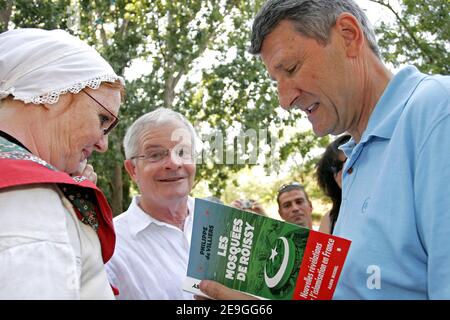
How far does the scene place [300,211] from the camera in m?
5.55

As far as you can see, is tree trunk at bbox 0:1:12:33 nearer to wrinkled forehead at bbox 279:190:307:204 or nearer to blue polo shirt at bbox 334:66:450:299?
wrinkled forehead at bbox 279:190:307:204

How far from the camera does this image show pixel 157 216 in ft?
11.3

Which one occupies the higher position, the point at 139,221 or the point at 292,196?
the point at 139,221

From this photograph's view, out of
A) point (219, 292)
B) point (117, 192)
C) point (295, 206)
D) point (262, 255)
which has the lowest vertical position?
point (117, 192)

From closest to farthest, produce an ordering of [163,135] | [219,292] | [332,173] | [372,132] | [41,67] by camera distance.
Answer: [41,67], [372,132], [219,292], [163,135], [332,173]

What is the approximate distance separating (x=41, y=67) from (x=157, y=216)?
5.86 feet

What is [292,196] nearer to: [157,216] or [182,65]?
[157,216]

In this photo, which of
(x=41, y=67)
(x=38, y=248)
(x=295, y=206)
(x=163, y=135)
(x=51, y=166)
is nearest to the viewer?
(x=38, y=248)

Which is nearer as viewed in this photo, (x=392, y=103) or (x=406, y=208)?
(x=406, y=208)

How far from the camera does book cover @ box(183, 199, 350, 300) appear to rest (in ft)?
6.02

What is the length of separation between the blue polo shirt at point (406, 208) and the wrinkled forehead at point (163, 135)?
1826 millimetres

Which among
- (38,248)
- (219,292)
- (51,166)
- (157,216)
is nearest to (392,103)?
(219,292)

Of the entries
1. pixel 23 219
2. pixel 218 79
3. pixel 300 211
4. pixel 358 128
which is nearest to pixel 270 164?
pixel 218 79

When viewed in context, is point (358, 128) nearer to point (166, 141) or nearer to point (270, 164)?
point (166, 141)
